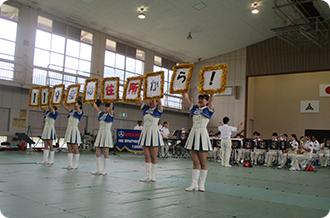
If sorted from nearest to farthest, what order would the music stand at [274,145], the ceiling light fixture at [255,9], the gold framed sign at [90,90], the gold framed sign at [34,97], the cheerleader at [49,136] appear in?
the gold framed sign at [90,90] < the cheerleader at [49,136] < the gold framed sign at [34,97] < the music stand at [274,145] < the ceiling light fixture at [255,9]

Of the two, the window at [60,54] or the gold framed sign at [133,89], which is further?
the window at [60,54]

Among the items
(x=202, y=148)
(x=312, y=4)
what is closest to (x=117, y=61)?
(x=312, y=4)

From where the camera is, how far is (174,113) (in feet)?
80.2

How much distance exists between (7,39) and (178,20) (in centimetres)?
1010

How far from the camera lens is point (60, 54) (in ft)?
54.8

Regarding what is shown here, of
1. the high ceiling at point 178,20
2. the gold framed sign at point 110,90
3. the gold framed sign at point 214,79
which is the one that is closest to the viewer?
the gold framed sign at point 214,79

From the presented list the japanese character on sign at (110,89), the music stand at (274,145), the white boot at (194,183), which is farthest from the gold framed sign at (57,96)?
the music stand at (274,145)

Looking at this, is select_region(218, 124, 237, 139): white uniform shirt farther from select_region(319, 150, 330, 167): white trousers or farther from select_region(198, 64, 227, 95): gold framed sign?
select_region(319, 150, 330, 167): white trousers

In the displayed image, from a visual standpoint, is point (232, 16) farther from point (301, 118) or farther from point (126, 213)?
point (126, 213)

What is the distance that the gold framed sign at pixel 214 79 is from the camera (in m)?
5.17

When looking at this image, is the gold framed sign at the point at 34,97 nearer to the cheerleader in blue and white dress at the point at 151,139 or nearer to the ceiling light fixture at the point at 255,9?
the cheerleader in blue and white dress at the point at 151,139

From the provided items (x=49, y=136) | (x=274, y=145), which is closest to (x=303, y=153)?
(x=274, y=145)

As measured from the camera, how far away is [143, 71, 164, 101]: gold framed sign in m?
6.14

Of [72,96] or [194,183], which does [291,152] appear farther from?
[72,96]
